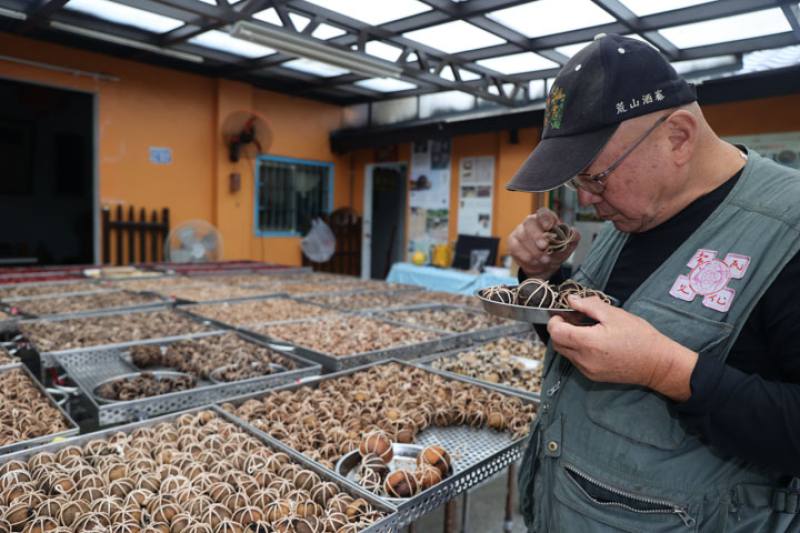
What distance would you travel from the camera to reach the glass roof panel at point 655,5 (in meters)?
4.32

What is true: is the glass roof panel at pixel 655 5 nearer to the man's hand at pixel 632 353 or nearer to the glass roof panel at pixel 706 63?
the glass roof panel at pixel 706 63

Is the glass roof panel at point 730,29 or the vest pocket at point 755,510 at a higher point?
the glass roof panel at point 730,29

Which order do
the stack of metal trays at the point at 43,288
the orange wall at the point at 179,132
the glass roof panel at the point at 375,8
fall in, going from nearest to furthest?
the stack of metal trays at the point at 43,288
the glass roof panel at the point at 375,8
the orange wall at the point at 179,132

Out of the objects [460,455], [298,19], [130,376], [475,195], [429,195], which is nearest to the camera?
[460,455]

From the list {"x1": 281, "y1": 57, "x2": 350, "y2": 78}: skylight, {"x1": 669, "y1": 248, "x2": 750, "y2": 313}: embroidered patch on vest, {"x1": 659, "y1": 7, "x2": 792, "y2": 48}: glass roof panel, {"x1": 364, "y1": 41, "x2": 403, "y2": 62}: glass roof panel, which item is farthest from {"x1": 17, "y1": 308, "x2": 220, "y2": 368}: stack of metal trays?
{"x1": 659, "y1": 7, "x2": 792, "y2": 48}: glass roof panel

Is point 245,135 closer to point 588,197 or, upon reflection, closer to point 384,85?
point 384,85

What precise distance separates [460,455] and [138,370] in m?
1.70

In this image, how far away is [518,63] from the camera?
6387mm

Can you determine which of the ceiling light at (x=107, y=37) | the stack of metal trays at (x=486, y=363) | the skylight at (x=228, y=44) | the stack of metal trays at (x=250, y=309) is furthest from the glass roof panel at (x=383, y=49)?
the stack of metal trays at (x=486, y=363)

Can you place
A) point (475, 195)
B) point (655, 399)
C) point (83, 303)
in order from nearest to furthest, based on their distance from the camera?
point (655, 399)
point (83, 303)
point (475, 195)

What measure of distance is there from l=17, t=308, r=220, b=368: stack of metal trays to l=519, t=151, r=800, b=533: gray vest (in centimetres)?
250

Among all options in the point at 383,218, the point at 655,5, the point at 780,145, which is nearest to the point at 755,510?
the point at 655,5

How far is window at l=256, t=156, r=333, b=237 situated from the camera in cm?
873

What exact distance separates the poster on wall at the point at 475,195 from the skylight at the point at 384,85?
1.45 metres
